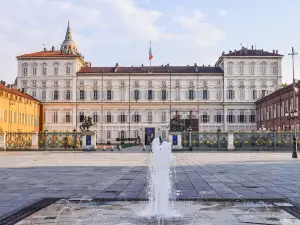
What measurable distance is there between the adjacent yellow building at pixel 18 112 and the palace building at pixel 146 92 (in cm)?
251

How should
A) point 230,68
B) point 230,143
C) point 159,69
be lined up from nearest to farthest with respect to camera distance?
1. point 230,143
2. point 230,68
3. point 159,69

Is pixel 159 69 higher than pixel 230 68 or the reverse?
higher

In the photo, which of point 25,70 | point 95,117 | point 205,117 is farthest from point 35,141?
point 205,117

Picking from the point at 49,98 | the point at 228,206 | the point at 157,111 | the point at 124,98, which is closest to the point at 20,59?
the point at 49,98

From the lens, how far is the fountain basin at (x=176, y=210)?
6.48 meters

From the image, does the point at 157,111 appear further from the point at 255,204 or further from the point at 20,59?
→ the point at 255,204

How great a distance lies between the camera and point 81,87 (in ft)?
234

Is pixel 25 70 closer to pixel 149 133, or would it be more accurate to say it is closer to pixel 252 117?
pixel 149 133

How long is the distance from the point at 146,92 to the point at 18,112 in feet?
71.6

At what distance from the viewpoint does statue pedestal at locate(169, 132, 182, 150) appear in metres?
39.5

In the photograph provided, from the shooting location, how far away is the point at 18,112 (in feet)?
197

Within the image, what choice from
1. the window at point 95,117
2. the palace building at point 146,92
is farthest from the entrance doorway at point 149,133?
the window at point 95,117

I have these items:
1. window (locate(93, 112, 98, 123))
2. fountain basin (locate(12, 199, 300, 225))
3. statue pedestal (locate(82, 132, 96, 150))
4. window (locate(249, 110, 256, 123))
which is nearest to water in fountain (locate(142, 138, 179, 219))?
fountain basin (locate(12, 199, 300, 225))

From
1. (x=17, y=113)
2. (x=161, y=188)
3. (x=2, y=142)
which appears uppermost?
(x=17, y=113)
